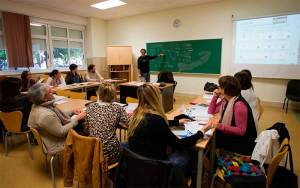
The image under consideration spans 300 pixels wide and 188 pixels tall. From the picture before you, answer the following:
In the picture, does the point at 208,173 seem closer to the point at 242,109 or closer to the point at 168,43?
the point at 242,109

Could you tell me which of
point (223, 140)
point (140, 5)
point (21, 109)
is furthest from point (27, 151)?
point (140, 5)

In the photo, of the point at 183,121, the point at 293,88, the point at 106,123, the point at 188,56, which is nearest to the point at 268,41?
the point at 293,88

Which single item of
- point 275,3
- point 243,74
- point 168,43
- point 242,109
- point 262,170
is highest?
point 275,3

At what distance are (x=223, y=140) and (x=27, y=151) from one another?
9.58ft

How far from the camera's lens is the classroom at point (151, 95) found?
1.53 metres

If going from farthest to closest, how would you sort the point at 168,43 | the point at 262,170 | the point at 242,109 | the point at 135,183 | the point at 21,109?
1. the point at 168,43
2. the point at 21,109
3. the point at 242,109
4. the point at 262,170
5. the point at 135,183

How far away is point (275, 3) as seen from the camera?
504 centimetres

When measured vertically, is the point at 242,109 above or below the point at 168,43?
below

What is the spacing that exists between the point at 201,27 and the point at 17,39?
5440 millimetres

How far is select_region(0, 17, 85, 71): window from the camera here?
20.6 ft

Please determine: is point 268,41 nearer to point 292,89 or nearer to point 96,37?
point 292,89

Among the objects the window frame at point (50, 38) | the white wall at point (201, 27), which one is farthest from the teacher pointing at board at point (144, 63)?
the window frame at point (50, 38)

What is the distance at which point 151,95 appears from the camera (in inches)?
58.5

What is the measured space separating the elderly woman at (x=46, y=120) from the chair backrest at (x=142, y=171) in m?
1.02
